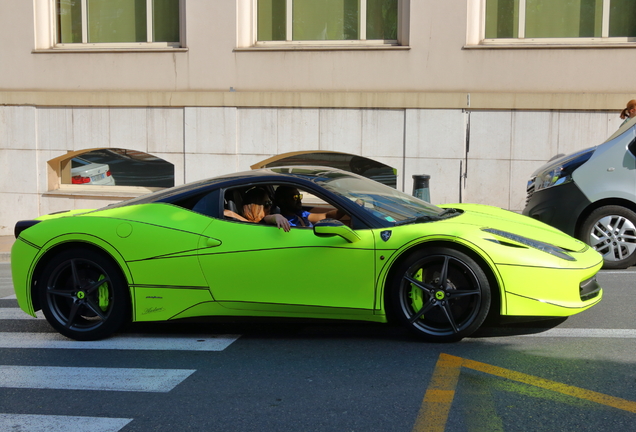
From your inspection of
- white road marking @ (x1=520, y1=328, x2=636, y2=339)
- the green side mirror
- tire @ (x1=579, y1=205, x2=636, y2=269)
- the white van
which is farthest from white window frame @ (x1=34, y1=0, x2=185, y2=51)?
white road marking @ (x1=520, y1=328, x2=636, y2=339)

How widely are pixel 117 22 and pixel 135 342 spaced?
10.7 m

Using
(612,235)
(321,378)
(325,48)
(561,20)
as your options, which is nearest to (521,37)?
(561,20)

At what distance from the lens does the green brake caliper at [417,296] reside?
5.05m

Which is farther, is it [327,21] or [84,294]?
[327,21]

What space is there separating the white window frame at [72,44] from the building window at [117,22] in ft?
0.06

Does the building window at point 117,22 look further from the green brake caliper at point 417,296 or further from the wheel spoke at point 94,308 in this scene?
the green brake caliper at point 417,296

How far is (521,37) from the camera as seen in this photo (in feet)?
43.3

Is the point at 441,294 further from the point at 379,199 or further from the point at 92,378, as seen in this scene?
the point at 92,378

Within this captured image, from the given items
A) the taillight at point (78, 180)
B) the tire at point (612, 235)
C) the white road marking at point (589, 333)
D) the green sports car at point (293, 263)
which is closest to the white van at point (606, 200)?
the tire at point (612, 235)

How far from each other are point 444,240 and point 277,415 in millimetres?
1848

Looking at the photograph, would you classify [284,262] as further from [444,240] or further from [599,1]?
[599,1]

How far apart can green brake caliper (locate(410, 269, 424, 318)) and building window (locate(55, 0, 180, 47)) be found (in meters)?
10.5

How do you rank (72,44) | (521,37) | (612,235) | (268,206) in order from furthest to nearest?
(72,44) → (521,37) → (612,235) → (268,206)

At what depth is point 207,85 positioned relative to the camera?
1388 cm
